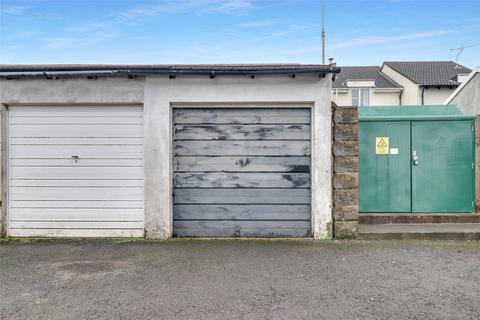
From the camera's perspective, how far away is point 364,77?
1109 inches

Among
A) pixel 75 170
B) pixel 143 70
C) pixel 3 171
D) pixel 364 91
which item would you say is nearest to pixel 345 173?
pixel 143 70

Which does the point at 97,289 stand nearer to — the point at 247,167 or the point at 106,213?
the point at 106,213

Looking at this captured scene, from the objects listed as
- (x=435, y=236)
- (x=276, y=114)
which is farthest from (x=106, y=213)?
(x=435, y=236)

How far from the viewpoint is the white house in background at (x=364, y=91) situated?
86.1ft

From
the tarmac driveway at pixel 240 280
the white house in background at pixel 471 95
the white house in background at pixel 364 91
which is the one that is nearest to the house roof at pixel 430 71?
the white house in background at pixel 364 91

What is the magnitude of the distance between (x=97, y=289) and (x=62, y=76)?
13.5 ft

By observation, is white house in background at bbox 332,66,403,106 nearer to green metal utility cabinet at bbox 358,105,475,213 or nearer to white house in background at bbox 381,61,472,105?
white house in background at bbox 381,61,472,105

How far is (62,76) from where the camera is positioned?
21.7 ft

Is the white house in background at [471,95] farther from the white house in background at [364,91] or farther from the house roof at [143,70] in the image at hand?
the white house in background at [364,91]

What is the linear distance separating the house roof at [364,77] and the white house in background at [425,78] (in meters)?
0.68

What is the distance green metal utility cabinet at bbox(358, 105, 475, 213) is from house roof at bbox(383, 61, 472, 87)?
20210mm

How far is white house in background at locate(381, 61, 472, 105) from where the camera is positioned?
25.6m

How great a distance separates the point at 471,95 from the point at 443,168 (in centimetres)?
367

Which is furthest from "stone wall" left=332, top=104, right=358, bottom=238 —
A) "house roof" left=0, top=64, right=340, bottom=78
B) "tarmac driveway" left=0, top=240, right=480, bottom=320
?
"house roof" left=0, top=64, right=340, bottom=78
